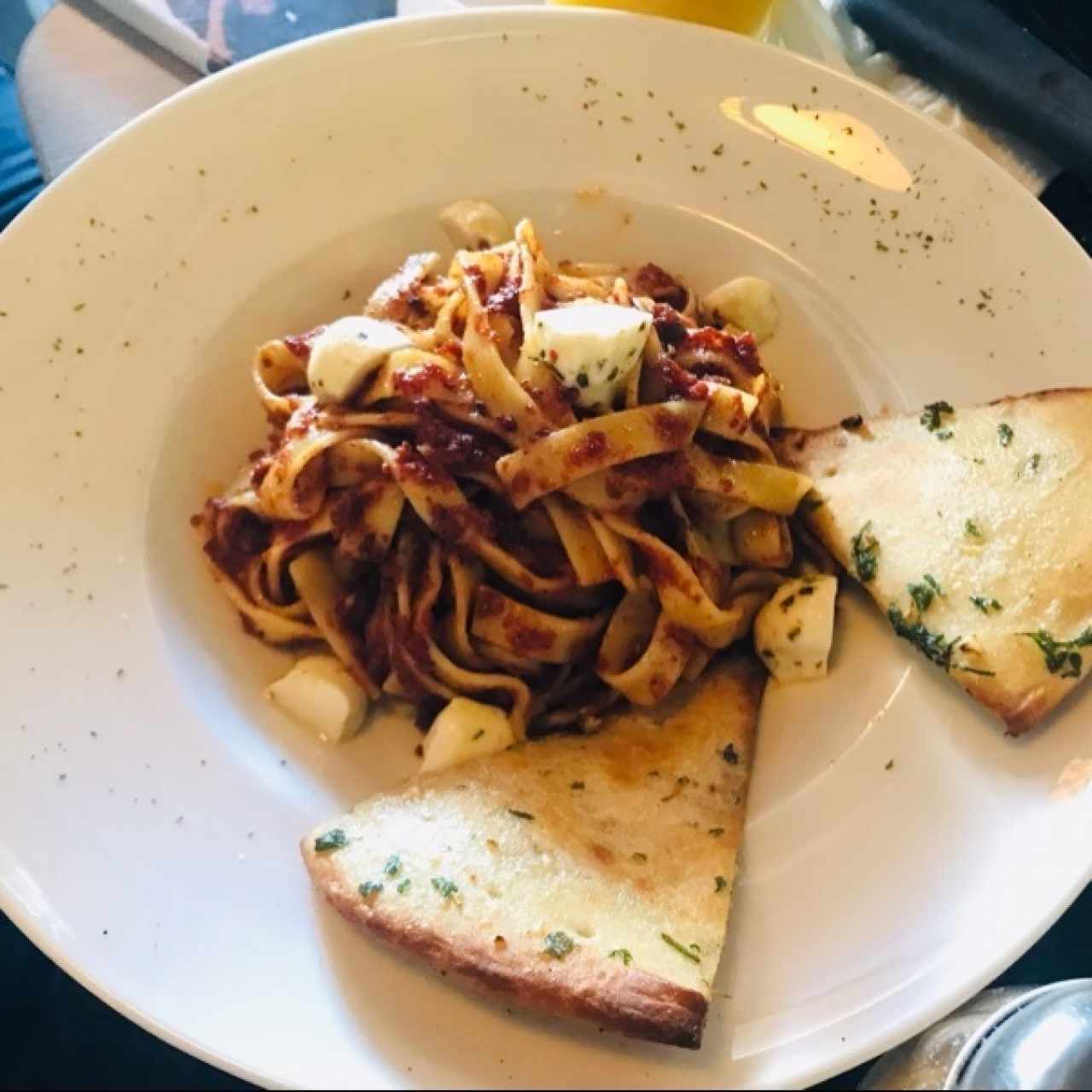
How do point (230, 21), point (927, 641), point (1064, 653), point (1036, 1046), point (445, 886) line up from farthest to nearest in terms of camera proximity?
point (230, 21), point (927, 641), point (1064, 653), point (445, 886), point (1036, 1046)

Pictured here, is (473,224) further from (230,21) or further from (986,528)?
(986,528)

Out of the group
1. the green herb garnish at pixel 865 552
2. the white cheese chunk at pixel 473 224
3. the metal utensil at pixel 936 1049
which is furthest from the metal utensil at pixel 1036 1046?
the white cheese chunk at pixel 473 224

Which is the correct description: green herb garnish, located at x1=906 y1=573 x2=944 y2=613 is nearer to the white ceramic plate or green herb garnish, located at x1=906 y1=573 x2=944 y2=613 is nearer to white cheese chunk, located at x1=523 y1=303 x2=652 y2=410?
the white ceramic plate

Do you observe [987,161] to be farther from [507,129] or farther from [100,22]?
[100,22]

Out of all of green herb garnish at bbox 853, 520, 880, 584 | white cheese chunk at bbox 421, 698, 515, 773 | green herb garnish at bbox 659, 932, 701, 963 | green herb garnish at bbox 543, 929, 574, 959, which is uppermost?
green herb garnish at bbox 853, 520, 880, 584

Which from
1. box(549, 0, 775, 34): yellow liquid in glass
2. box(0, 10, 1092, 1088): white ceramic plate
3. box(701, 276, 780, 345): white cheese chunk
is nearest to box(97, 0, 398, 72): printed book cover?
box(0, 10, 1092, 1088): white ceramic plate

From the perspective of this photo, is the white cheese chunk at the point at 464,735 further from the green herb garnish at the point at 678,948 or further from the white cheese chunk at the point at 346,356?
the white cheese chunk at the point at 346,356

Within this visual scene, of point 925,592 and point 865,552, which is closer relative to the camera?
point 925,592

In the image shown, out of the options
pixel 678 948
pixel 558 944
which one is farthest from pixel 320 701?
pixel 678 948
